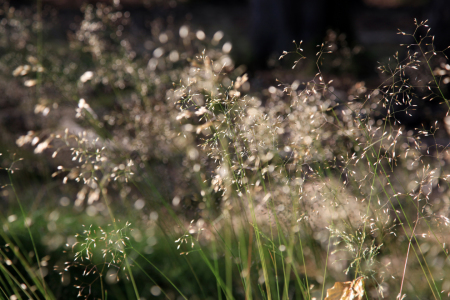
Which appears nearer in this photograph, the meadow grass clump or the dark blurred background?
the meadow grass clump

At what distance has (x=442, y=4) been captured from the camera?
3123 millimetres

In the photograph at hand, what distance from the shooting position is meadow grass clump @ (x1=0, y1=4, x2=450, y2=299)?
3.54 ft

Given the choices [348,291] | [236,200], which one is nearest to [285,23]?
[236,200]

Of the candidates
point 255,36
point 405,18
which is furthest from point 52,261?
point 405,18

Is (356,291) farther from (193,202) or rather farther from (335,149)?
(193,202)

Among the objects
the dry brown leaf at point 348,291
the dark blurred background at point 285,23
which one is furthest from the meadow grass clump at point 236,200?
the dark blurred background at point 285,23

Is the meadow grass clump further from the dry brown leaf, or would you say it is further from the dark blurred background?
the dark blurred background

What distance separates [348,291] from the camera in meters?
1.05

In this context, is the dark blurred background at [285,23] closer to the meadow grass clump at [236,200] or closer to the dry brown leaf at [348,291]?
the meadow grass clump at [236,200]

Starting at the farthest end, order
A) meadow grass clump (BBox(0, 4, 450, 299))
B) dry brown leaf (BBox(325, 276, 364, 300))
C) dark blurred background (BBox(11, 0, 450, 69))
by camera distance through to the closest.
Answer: dark blurred background (BBox(11, 0, 450, 69)), meadow grass clump (BBox(0, 4, 450, 299)), dry brown leaf (BBox(325, 276, 364, 300))

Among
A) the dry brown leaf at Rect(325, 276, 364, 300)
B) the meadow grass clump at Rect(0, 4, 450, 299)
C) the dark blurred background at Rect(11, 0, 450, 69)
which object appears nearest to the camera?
the dry brown leaf at Rect(325, 276, 364, 300)

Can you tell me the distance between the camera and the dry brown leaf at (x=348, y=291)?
98cm

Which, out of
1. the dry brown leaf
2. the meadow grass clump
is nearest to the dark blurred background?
the meadow grass clump

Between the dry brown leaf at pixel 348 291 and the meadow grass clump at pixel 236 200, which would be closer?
the dry brown leaf at pixel 348 291
